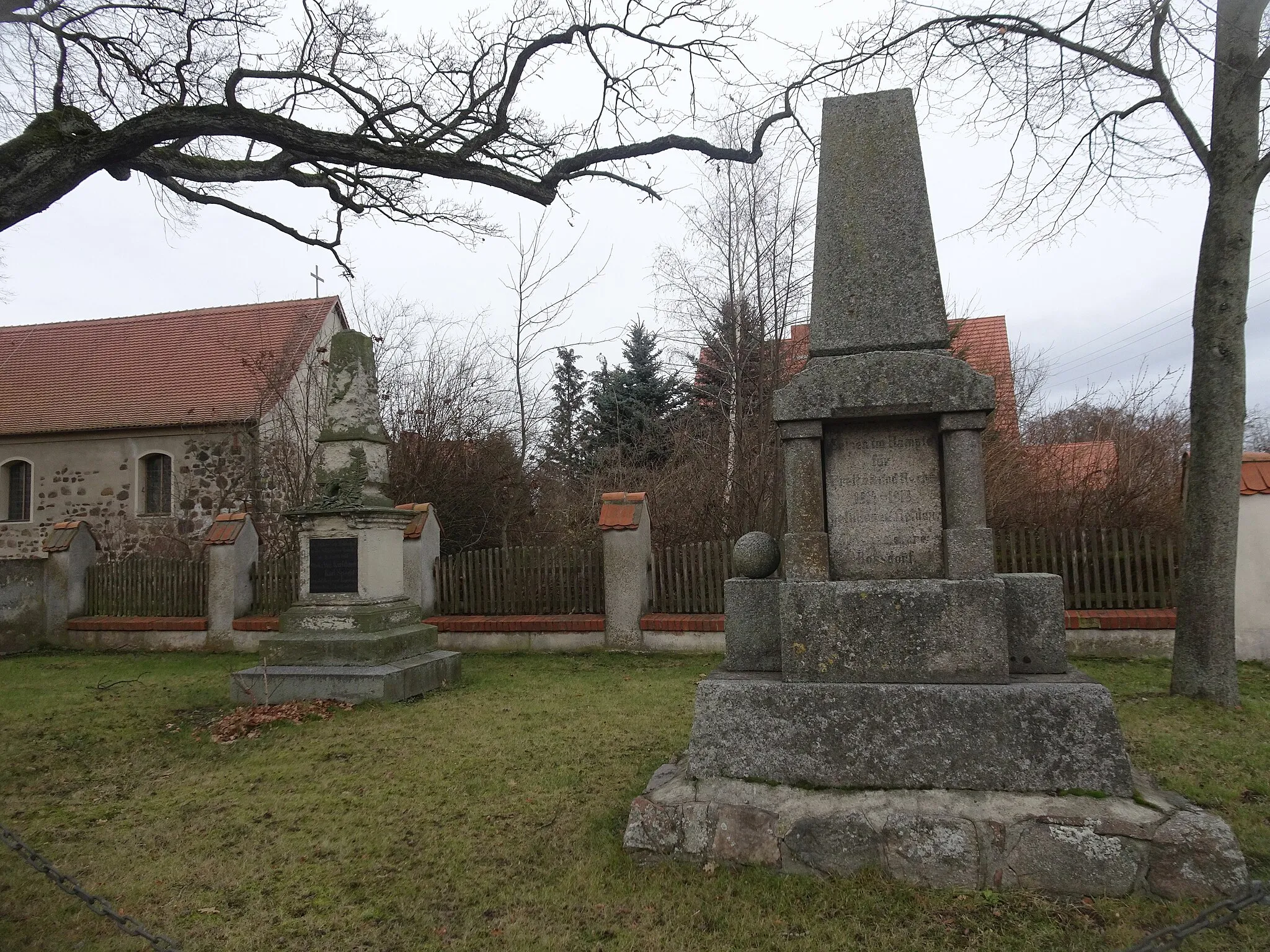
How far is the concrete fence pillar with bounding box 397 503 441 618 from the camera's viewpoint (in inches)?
451

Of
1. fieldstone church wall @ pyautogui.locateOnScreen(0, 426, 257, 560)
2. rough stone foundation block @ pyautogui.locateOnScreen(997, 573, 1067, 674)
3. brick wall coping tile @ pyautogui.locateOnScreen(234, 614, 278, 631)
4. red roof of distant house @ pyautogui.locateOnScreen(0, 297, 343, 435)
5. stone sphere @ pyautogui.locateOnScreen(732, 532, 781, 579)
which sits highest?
red roof of distant house @ pyautogui.locateOnScreen(0, 297, 343, 435)

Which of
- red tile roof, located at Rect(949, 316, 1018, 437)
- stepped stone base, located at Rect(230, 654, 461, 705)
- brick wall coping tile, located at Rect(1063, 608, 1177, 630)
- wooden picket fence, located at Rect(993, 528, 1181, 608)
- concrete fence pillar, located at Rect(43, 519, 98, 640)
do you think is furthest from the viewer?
red tile roof, located at Rect(949, 316, 1018, 437)

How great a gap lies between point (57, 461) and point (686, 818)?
21601mm

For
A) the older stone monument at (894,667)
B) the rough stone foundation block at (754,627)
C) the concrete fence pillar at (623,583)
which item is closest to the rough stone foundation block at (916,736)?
the older stone monument at (894,667)

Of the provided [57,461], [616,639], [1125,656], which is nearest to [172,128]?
[616,639]

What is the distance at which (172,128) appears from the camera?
634cm

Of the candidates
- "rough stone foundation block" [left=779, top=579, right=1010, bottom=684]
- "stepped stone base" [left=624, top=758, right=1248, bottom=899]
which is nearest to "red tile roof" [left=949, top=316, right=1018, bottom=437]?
Result: "rough stone foundation block" [left=779, top=579, right=1010, bottom=684]

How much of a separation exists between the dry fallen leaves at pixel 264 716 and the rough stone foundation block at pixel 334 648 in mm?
484

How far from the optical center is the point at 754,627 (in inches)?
170

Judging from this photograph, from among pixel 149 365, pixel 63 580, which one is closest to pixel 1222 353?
pixel 63 580

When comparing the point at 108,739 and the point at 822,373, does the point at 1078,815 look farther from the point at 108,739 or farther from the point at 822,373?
the point at 108,739

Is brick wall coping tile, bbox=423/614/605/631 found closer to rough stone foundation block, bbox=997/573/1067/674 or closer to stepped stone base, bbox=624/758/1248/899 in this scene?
stepped stone base, bbox=624/758/1248/899

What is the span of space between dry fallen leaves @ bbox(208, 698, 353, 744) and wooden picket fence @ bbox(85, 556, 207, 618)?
586 cm

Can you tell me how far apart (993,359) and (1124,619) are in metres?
8.49
